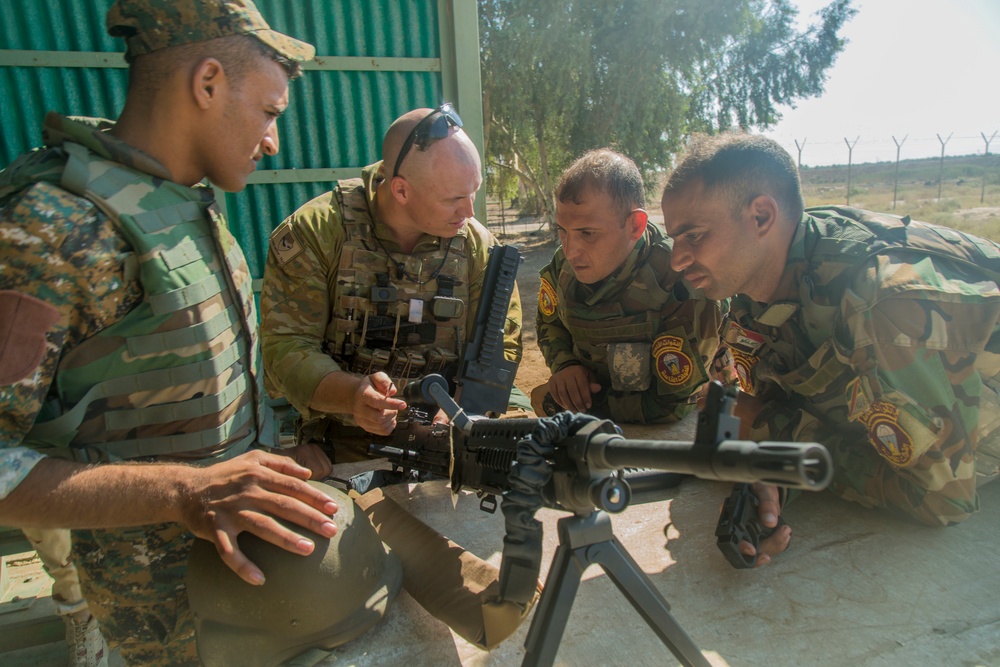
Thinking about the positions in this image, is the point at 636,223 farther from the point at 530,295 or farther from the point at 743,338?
the point at 530,295

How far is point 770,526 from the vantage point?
87.2 inches

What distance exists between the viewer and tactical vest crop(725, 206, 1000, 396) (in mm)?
2324

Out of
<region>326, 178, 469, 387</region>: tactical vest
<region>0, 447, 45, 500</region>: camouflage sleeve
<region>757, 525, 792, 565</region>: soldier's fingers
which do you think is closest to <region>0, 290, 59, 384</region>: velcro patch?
<region>0, 447, 45, 500</region>: camouflage sleeve

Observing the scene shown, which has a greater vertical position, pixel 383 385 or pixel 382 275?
pixel 382 275

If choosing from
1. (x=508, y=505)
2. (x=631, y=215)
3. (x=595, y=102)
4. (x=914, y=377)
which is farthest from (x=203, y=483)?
(x=595, y=102)

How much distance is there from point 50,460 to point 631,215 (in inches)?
103

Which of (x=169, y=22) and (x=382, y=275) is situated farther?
(x=382, y=275)

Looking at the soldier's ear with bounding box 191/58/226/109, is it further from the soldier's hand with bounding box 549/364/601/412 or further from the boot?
the boot

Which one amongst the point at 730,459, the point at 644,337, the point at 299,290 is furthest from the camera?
the point at 644,337

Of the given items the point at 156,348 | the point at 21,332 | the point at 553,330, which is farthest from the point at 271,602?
the point at 553,330

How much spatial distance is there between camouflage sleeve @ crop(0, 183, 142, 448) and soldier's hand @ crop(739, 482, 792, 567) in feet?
6.75

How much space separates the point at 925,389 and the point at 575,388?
1.75m

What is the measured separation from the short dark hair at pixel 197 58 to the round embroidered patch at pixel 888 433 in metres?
2.26

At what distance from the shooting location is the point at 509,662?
1.86 metres
